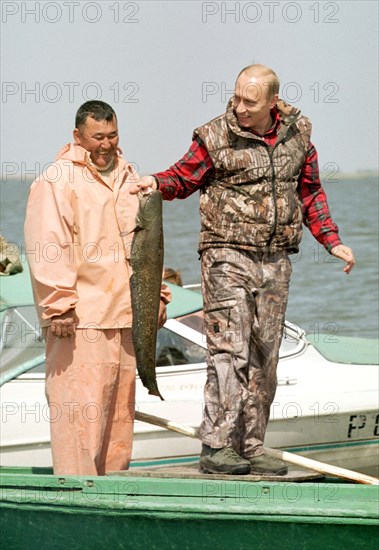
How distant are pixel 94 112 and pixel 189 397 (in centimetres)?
321

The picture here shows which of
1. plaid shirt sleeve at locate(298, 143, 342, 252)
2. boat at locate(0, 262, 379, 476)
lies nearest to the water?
boat at locate(0, 262, 379, 476)

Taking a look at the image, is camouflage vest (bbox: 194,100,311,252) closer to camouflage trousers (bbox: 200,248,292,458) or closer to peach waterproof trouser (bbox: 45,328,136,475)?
camouflage trousers (bbox: 200,248,292,458)

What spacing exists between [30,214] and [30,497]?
146cm

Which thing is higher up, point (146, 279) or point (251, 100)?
point (251, 100)

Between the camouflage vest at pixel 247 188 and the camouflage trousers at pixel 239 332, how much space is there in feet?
0.29

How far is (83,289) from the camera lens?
334 inches

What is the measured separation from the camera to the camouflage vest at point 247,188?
27.4ft

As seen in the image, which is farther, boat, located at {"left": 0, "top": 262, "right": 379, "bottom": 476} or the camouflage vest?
boat, located at {"left": 0, "top": 262, "right": 379, "bottom": 476}

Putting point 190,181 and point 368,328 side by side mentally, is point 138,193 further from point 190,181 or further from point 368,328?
point 368,328

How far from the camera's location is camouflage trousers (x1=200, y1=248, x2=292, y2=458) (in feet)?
27.5

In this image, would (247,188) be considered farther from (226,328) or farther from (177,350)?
(177,350)

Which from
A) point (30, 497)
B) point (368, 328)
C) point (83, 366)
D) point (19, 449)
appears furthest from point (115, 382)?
point (368, 328)

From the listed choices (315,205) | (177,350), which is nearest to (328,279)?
(177,350)

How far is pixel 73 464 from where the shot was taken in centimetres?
859
